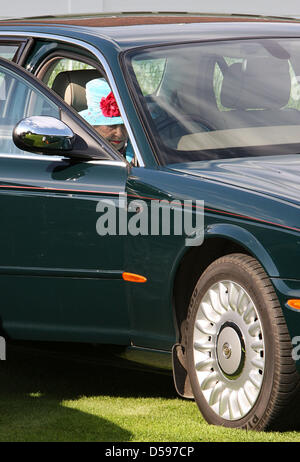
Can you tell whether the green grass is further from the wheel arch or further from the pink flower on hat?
the pink flower on hat

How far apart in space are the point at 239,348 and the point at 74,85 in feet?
7.12

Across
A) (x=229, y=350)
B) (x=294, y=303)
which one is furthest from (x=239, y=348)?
(x=294, y=303)

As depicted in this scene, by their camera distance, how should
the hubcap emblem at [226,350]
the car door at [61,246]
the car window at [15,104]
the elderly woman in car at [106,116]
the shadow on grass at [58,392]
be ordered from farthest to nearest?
1. the car window at [15,104]
2. the elderly woman in car at [106,116]
3. the car door at [61,246]
4. the shadow on grass at [58,392]
5. the hubcap emblem at [226,350]

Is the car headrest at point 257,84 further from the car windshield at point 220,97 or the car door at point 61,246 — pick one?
the car door at point 61,246

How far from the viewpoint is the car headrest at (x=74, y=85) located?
6652mm

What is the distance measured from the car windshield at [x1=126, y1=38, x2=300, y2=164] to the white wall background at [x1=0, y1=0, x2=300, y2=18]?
738 inches

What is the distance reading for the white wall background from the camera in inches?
979

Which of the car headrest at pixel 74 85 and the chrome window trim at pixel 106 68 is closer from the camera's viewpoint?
the chrome window trim at pixel 106 68

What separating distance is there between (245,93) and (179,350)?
4.36 ft

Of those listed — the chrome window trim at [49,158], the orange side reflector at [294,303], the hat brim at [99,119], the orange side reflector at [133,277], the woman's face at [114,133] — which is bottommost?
the orange side reflector at [133,277]

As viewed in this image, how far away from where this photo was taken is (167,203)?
5.32 metres

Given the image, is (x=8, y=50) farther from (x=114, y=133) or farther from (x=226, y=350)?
(x=226, y=350)

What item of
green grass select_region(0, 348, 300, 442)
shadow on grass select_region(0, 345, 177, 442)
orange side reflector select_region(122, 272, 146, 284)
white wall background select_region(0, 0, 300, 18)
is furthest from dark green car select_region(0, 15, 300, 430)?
white wall background select_region(0, 0, 300, 18)

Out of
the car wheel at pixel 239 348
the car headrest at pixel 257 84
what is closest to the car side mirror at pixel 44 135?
the car headrest at pixel 257 84
